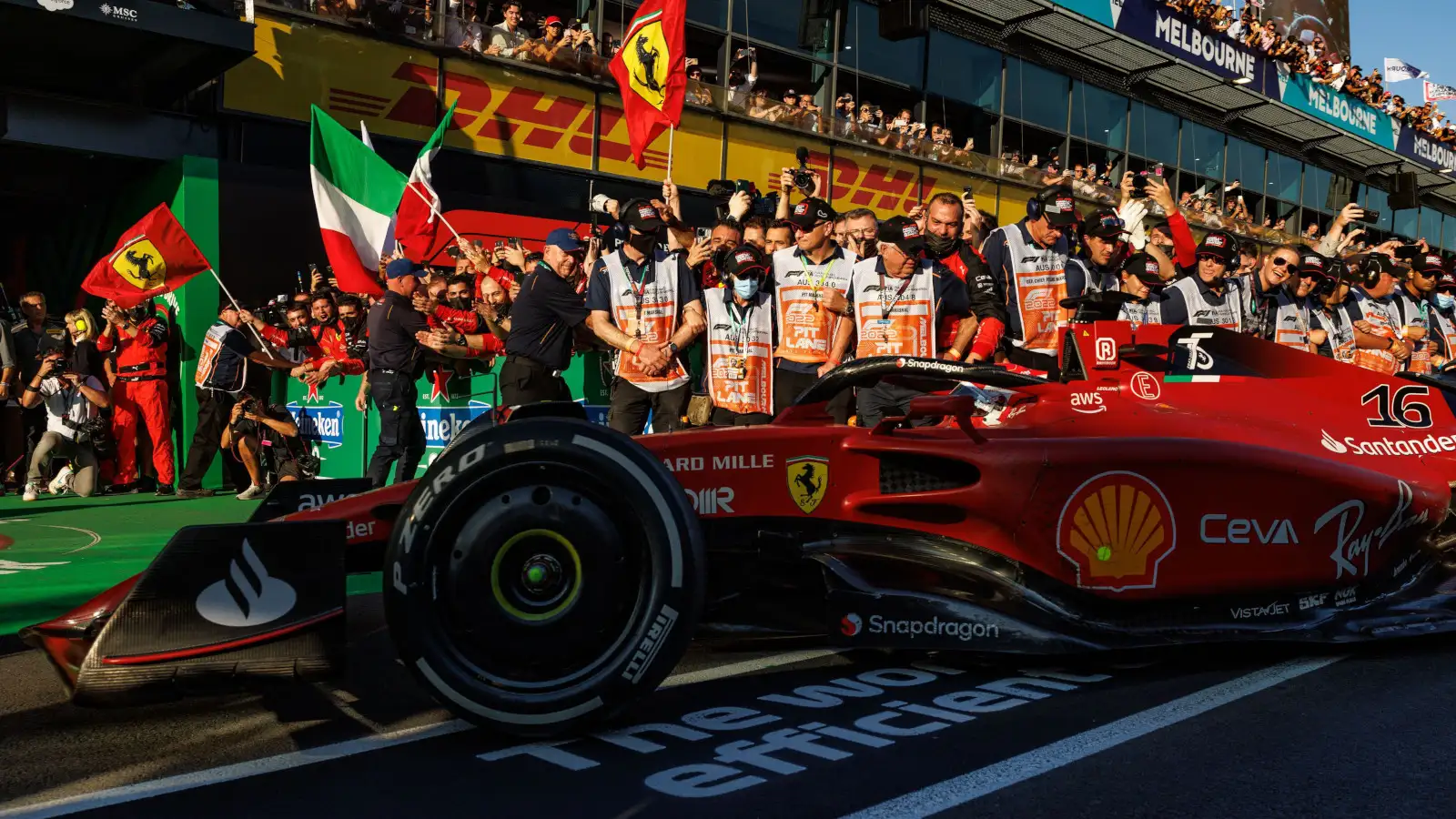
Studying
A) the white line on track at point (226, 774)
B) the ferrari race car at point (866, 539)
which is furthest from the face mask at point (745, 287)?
the white line on track at point (226, 774)

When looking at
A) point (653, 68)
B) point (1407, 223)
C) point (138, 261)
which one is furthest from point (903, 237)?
point (1407, 223)

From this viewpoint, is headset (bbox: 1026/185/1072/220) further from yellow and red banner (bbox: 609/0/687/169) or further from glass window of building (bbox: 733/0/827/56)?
glass window of building (bbox: 733/0/827/56)

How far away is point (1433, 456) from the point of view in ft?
15.4

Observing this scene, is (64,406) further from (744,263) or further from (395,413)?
(744,263)

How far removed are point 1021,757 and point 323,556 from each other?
1853 mm

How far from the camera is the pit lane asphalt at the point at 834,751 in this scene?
262cm

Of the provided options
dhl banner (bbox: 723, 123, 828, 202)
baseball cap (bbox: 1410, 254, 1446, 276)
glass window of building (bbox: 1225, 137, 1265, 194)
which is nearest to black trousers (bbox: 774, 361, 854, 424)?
baseball cap (bbox: 1410, 254, 1446, 276)

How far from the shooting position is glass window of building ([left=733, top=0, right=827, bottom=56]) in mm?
19422

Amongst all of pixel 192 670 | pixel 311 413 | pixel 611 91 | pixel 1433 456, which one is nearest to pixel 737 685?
pixel 192 670

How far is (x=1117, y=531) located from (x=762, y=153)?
16.1 meters

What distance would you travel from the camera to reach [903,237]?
6.43 meters

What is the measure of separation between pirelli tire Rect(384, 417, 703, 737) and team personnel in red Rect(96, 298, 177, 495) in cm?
963

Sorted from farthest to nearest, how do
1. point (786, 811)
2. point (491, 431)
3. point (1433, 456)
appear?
point (1433, 456), point (491, 431), point (786, 811)

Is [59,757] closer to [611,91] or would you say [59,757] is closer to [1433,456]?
[1433,456]
